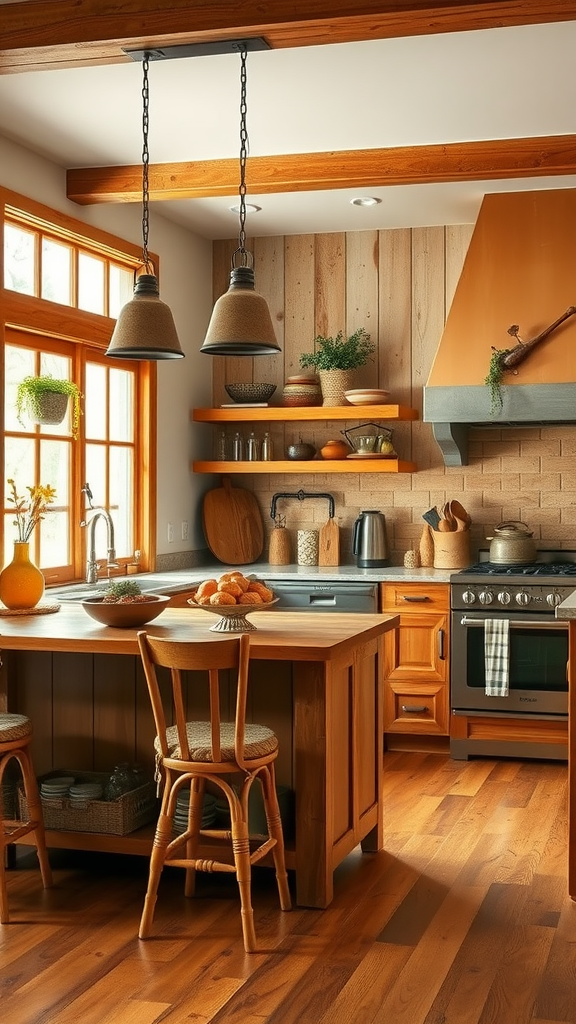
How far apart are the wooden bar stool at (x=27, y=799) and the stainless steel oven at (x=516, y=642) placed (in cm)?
254

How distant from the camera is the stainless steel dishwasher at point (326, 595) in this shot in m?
5.84

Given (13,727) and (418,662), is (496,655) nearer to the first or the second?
(418,662)

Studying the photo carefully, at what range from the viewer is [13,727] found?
139 inches

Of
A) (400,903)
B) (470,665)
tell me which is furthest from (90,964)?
(470,665)

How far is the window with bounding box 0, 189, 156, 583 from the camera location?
15.8 feet

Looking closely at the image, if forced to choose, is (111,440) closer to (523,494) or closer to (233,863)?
(523,494)

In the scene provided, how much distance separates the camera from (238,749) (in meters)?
3.25

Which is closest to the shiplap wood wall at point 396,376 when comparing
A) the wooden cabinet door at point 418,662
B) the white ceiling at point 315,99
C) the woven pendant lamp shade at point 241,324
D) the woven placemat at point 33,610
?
the wooden cabinet door at point 418,662

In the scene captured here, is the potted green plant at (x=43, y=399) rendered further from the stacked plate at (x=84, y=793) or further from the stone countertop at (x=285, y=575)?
the stacked plate at (x=84, y=793)

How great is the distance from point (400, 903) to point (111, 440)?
9.81 feet

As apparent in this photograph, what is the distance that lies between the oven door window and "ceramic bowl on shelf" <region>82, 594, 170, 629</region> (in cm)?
225

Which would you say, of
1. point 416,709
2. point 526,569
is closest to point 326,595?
point 416,709

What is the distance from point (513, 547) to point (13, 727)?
125 inches

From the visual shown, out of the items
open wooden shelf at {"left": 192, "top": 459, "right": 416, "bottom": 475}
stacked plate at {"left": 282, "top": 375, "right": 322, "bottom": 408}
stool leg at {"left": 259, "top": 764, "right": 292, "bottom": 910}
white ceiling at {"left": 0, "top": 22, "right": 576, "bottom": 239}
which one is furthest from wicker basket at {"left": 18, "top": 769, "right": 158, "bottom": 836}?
stacked plate at {"left": 282, "top": 375, "right": 322, "bottom": 408}
